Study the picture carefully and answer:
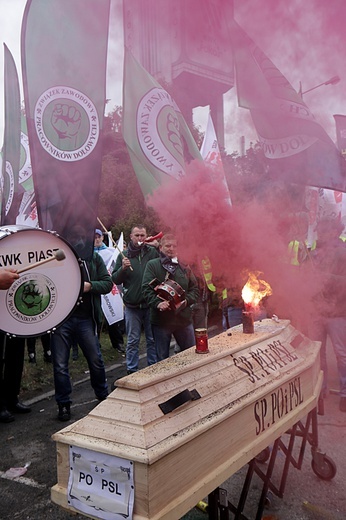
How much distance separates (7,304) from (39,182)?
1.94m

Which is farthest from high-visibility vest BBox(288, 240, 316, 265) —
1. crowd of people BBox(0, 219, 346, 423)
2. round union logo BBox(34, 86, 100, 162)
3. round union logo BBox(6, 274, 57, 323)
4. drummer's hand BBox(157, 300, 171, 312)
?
round union logo BBox(34, 86, 100, 162)

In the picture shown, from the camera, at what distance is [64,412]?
170 inches

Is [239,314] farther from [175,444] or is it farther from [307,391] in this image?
[175,444]

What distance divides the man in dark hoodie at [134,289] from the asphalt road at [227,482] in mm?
1114

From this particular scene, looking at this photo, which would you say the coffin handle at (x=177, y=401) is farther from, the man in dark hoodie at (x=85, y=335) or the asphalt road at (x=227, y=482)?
the man in dark hoodie at (x=85, y=335)

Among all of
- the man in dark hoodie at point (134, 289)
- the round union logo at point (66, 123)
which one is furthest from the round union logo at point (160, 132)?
the man in dark hoodie at point (134, 289)

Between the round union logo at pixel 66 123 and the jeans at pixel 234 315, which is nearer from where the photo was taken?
the round union logo at pixel 66 123

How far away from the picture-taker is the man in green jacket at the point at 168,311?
449 centimetres

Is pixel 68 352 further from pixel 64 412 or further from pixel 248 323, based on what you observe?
pixel 248 323

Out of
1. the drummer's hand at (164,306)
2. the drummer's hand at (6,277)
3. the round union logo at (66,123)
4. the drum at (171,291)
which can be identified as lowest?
the drummer's hand at (164,306)

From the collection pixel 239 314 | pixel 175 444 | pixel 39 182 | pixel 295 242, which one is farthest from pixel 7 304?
pixel 239 314

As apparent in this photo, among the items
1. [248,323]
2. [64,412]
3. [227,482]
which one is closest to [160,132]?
[248,323]

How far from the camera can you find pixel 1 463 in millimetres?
3445

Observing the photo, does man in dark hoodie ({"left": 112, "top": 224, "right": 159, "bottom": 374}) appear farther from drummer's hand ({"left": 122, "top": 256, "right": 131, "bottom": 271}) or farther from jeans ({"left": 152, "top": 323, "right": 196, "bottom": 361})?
jeans ({"left": 152, "top": 323, "right": 196, "bottom": 361})
